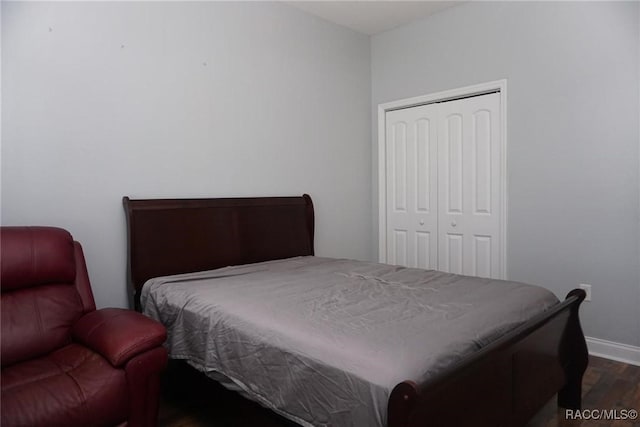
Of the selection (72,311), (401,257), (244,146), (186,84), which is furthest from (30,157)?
(401,257)

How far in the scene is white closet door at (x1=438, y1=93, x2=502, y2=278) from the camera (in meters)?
3.36

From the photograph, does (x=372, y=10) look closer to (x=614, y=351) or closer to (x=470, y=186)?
(x=470, y=186)

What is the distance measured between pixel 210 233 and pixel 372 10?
2.40 meters

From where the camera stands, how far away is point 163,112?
2717 millimetres

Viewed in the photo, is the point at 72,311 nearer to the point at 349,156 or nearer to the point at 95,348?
the point at 95,348

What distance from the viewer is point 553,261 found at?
3.05 metres

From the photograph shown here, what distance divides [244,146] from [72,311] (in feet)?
5.53

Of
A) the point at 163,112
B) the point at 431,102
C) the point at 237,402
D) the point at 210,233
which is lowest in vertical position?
the point at 237,402

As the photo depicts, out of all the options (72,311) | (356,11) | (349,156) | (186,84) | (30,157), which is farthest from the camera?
(349,156)

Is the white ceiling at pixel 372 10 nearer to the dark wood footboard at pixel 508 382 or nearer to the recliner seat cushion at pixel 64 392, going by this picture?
the dark wood footboard at pixel 508 382

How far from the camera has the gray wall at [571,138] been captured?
107 inches

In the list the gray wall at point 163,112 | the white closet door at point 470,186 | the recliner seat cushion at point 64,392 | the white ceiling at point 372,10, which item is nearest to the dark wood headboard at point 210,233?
the gray wall at point 163,112

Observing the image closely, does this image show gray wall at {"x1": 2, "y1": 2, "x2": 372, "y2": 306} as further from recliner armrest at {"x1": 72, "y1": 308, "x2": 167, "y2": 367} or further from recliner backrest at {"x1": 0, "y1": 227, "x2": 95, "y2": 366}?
recliner armrest at {"x1": 72, "y1": 308, "x2": 167, "y2": 367}

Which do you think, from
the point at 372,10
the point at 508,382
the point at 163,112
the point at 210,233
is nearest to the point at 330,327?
the point at 508,382
